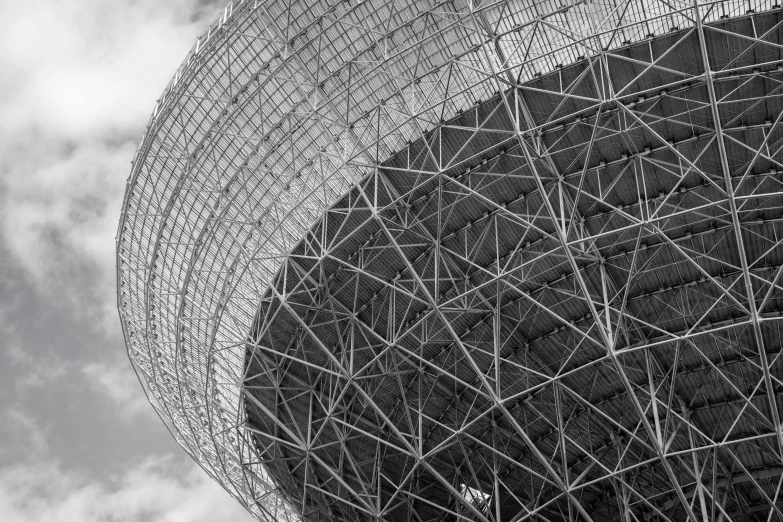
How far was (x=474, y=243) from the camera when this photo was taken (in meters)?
25.4

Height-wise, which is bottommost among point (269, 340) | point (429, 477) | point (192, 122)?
point (429, 477)

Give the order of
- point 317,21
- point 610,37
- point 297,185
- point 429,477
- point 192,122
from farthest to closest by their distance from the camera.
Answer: point 429,477 → point 192,122 → point 297,185 → point 317,21 → point 610,37

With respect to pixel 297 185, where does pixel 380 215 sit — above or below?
below

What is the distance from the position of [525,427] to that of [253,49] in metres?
14.5

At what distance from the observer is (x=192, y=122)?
27.6m

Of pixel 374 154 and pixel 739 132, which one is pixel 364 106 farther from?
pixel 739 132

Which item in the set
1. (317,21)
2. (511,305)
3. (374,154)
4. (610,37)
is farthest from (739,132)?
(317,21)

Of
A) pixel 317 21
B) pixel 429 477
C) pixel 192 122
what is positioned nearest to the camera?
pixel 317 21

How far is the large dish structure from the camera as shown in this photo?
2219 centimetres

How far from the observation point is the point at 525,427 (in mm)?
28203

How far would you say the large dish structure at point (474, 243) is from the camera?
22.2 m

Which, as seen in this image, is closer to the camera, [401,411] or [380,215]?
[380,215]

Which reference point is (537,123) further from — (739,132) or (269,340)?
(269,340)

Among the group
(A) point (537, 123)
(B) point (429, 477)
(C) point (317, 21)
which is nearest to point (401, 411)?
(B) point (429, 477)
